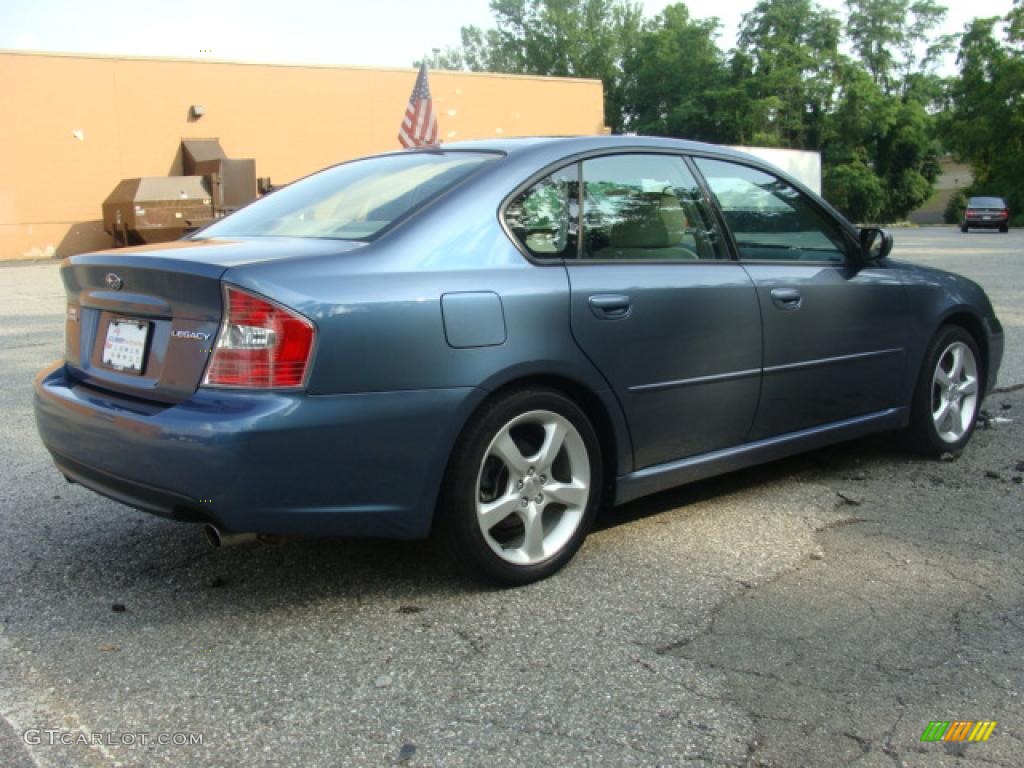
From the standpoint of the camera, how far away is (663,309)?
151 inches

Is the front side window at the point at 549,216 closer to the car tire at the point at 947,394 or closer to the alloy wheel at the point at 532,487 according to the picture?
the alloy wheel at the point at 532,487

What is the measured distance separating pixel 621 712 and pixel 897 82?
271ft

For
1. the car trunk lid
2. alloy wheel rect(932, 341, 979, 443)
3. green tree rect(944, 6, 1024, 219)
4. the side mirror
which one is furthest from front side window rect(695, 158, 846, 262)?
green tree rect(944, 6, 1024, 219)

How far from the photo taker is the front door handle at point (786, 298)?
4.25 metres

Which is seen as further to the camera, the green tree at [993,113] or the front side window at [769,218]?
the green tree at [993,113]

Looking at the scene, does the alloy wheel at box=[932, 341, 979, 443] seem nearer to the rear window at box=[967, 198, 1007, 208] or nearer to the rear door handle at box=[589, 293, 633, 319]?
the rear door handle at box=[589, 293, 633, 319]

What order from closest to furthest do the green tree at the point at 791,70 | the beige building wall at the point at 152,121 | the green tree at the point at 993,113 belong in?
the beige building wall at the point at 152,121, the green tree at the point at 993,113, the green tree at the point at 791,70

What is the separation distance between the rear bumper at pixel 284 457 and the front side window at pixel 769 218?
5.45 feet

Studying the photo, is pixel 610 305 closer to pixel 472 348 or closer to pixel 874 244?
pixel 472 348

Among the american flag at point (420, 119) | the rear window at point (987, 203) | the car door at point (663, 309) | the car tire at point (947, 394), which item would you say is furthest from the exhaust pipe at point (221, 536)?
the rear window at point (987, 203)

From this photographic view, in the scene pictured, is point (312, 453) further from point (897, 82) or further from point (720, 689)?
point (897, 82)

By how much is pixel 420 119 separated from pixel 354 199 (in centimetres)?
1090

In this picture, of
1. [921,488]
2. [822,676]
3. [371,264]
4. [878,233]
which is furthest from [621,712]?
[878,233]

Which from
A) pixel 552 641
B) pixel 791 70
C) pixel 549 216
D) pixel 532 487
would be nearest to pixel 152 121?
pixel 549 216
